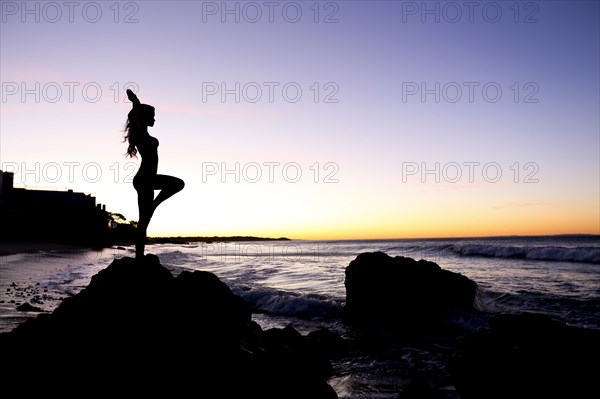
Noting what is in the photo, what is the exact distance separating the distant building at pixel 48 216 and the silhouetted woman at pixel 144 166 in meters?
67.6

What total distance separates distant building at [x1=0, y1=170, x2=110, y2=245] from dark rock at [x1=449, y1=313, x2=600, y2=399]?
7104cm

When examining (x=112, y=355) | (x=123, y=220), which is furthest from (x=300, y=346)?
(x=123, y=220)

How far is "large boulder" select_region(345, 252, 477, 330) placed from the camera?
12.7 meters

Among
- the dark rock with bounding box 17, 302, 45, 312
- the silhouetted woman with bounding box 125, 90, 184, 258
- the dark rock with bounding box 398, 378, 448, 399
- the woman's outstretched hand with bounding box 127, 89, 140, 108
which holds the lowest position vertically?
the dark rock with bounding box 17, 302, 45, 312

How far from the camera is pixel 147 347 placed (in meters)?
4.60

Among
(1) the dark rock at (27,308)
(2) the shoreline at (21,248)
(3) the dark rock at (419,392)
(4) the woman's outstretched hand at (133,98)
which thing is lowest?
(2) the shoreline at (21,248)

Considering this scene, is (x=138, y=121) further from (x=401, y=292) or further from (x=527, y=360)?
(x=401, y=292)

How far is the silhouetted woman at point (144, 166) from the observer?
609 cm

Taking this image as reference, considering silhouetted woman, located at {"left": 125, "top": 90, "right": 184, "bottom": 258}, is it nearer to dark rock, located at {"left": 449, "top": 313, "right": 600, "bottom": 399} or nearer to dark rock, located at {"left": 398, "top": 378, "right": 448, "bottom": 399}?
dark rock, located at {"left": 398, "top": 378, "right": 448, "bottom": 399}

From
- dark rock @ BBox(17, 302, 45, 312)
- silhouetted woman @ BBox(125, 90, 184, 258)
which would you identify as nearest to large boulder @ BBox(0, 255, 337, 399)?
silhouetted woman @ BBox(125, 90, 184, 258)

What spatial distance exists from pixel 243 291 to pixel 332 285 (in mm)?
5186

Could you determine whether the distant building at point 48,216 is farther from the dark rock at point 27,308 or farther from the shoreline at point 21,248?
the dark rock at point 27,308

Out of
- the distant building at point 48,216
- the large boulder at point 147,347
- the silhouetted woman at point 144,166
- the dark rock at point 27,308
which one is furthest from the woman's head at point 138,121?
the distant building at point 48,216

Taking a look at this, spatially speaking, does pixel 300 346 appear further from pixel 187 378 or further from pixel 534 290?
pixel 534 290
